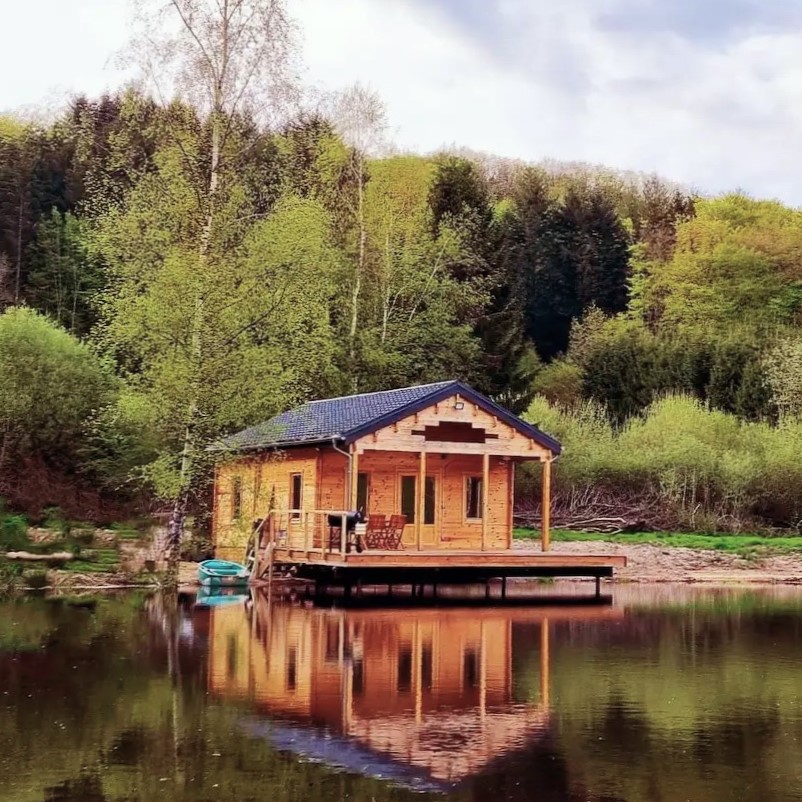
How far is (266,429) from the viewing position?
25.5 m

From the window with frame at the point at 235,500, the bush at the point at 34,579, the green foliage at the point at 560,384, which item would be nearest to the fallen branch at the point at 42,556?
the bush at the point at 34,579

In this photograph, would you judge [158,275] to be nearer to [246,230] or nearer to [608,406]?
[246,230]

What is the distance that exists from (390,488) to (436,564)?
12.7 feet

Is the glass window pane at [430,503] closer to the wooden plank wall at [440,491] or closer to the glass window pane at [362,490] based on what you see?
the wooden plank wall at [440,491]

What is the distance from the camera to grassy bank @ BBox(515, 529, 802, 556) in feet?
107

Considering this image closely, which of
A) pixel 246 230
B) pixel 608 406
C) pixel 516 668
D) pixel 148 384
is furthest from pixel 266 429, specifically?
pixel 608 406

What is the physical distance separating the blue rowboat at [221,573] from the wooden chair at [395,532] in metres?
3.00

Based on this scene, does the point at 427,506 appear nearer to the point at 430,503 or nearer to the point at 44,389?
the point at 430,503

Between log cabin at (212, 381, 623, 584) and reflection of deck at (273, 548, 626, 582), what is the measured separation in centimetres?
3

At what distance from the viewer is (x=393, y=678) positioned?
13125mm

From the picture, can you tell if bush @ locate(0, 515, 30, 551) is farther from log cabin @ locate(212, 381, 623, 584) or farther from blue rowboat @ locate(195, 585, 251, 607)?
log cabin @ locate(212, 381, 623, 584)

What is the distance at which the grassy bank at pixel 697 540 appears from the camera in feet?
107

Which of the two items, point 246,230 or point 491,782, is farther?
point 246,230

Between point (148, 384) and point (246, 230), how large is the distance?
404 cm
